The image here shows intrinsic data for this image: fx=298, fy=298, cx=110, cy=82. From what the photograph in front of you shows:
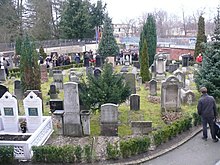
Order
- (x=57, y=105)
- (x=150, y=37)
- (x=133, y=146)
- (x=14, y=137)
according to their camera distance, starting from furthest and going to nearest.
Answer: (x=150, y=37)
(x=57, y=105)
(x=14, y=137)
(x=133, y=146)

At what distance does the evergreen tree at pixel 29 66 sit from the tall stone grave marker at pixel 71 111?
5605 millimetres

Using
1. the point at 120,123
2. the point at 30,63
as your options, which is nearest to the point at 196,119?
the point at 120,123

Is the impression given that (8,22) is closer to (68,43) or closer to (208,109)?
(68,43)

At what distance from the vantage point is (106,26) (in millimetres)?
32531

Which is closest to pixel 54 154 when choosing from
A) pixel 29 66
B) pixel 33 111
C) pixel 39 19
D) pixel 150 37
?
pixel 33 111

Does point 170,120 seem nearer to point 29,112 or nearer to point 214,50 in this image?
point 214,50

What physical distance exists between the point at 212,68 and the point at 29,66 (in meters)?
9.33

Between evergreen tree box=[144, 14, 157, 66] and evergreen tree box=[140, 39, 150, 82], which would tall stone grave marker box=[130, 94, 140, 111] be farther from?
evergreen tree box=[144, 14, 157, 66]

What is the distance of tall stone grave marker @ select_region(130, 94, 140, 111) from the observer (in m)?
14.1

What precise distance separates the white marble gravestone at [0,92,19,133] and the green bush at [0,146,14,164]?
2.27 m

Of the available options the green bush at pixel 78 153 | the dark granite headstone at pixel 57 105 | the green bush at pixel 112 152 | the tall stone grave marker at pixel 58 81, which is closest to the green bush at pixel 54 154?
the green bush at pixel 78 153

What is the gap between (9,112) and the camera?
36.7 feet

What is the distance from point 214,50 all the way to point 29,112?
29.6 feet

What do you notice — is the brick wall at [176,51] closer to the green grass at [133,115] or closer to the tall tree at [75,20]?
the tall tree at [75,20]
